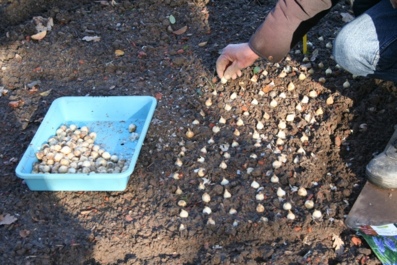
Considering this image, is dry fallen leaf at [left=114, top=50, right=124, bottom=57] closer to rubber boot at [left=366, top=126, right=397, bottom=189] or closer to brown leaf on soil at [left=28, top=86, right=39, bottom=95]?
brown leaf on soil at [left=28, top=86, right=39, bottom=95]

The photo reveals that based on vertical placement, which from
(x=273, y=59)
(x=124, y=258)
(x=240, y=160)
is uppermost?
(x=273, y=59)

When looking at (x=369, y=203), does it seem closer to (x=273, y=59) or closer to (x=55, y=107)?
(x=273, y=59)

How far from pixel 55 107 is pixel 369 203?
1.61 meters

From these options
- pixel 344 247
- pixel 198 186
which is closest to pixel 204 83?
pixel 198 186

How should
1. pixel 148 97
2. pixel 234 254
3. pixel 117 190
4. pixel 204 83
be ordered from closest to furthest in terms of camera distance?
1. pixel 234 254
2. pixel 117 190
3. pixel 148 97
4. pixel 204 83

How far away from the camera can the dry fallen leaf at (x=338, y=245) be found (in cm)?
199

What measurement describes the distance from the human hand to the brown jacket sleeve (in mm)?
71

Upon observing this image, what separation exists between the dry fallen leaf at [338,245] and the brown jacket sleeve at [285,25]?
2.80 ft

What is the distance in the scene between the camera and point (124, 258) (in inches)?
79.2

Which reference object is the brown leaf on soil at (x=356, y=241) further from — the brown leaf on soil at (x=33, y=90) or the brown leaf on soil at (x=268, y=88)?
the brown leaf on soil at (x=33, y=90)

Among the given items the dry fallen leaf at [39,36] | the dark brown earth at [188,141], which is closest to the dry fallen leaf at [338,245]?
the dark brown earth at [188,141]

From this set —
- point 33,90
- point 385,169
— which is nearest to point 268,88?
point 385,169

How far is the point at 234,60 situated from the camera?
250 centimetres

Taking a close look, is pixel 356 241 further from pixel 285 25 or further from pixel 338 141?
pixel 285 25
